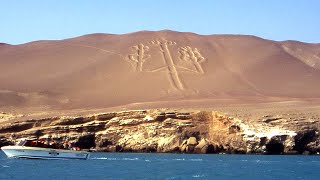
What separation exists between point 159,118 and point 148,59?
39956 millimetres

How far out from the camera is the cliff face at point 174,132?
6775 centimetres

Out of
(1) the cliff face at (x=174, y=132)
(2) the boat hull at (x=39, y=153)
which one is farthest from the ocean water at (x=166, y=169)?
(1) the cliff face at (x=174, y=132)

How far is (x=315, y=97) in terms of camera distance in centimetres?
9550

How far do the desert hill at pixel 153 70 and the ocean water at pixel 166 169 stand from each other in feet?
105

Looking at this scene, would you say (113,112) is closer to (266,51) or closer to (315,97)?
(315,97)

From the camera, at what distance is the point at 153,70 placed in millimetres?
106625

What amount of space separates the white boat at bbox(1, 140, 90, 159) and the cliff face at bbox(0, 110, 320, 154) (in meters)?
11.6

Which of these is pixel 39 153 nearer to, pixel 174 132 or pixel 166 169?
pixel 166 169

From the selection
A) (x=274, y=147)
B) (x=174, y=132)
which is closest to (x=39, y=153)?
(x=174, y=132)

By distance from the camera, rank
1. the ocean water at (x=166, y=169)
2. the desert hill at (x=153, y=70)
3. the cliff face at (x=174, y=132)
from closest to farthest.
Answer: the ocean water at (x=166, y=169) < the cliff face at (x=174, y=132) < the desert hill at (x=153, y=70)

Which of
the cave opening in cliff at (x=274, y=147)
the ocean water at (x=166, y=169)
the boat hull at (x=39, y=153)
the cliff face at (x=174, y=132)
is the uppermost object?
the cliff face at (x=174, y=132)

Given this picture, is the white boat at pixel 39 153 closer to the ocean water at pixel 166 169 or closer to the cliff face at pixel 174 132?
the ocean water at pixel 166 169

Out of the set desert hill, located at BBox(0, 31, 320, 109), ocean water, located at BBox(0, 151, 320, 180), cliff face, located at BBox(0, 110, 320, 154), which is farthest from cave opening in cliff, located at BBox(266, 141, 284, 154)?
desert hill, located at BBox(0, 31, 320, 109)

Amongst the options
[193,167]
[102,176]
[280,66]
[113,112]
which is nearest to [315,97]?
[280,66]
